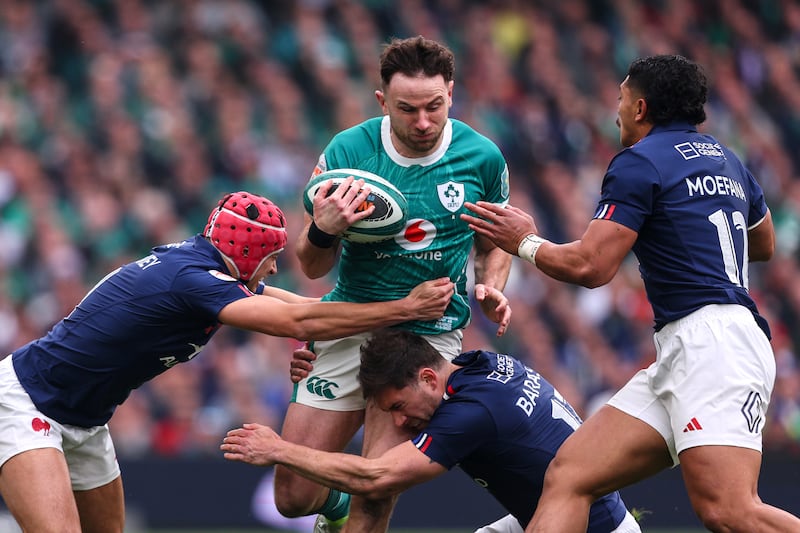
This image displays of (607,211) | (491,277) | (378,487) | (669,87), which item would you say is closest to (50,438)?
(378,487)

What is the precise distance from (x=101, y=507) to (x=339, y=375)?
1.40 meters

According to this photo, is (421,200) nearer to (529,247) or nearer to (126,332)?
(529,247)

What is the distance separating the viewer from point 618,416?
5.85m

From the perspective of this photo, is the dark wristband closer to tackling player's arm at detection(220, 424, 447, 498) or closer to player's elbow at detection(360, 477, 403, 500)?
tackling player's arm at detection(220, 424, 447, 498)

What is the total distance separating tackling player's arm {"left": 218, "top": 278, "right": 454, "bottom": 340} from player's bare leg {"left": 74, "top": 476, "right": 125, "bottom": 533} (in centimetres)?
120

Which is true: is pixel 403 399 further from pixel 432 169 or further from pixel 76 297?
pixel 76 297

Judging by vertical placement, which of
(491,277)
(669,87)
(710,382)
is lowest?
(710,382)

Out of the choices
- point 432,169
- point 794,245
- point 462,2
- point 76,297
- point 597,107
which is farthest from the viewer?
point 462,2

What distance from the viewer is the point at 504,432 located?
19.5 ft

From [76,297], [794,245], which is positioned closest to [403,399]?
[76,297]

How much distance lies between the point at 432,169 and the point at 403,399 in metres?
1.20

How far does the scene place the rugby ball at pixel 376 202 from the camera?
6.02 meters

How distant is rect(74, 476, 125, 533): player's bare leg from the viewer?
21.1ft

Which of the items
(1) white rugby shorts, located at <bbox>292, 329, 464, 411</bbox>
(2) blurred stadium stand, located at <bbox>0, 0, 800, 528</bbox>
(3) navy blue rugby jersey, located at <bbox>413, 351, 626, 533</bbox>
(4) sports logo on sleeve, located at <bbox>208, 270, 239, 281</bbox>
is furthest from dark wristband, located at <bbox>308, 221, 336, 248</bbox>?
(2) blurred stadium stand, located at <bbox>0, 0, 800, 528</bbox>
